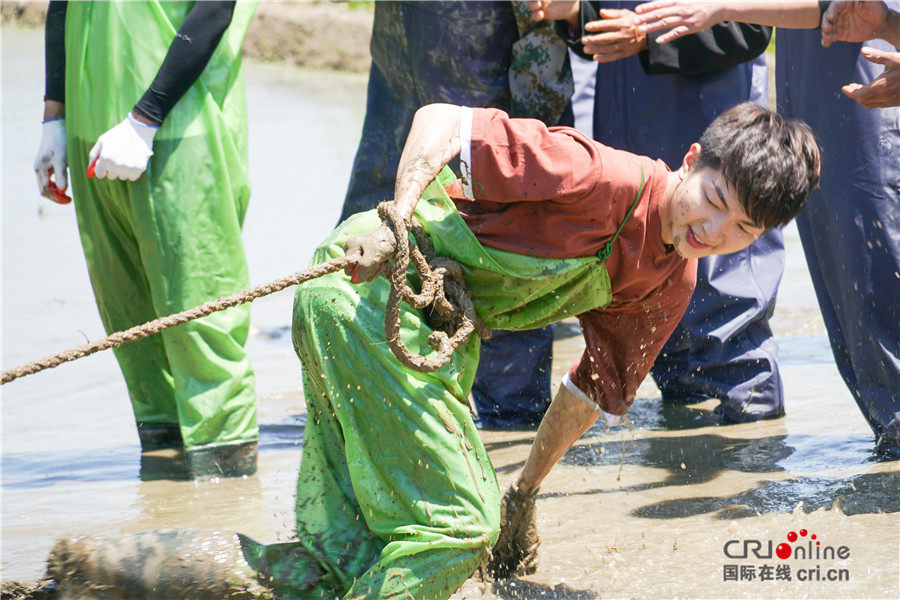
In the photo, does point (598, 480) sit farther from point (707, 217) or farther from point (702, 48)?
point (702, 48)

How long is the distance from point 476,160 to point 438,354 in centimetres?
41

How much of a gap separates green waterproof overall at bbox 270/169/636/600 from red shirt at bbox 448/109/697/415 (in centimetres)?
4

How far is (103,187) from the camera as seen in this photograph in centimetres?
340

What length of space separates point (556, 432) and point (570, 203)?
2.23ft

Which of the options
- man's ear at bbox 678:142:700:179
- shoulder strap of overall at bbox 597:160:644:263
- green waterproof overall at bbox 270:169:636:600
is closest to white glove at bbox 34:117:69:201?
green waterproof overall at bbox 270:169:636:600

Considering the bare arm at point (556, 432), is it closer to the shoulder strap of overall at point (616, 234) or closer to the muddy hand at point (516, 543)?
the muddy hand at point (516, 543)

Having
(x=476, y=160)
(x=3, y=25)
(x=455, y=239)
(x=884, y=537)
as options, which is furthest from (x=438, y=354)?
(x=3, y=25)

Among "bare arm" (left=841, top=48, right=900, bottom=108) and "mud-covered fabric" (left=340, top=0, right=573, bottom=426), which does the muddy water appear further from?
"bare arm" (left=841, top=48, right=900, bottom=108)

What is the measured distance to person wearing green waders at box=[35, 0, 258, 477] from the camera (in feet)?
10.8

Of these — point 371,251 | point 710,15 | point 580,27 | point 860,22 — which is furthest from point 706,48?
point 371,251

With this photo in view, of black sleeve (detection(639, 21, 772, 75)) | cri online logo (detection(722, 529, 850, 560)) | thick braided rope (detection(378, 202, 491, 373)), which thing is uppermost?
black sleeve (detection(639, 21, 772, 75))

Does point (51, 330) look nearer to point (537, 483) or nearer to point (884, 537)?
point (537, 483)

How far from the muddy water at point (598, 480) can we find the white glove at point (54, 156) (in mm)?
1010

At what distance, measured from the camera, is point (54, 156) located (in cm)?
350
